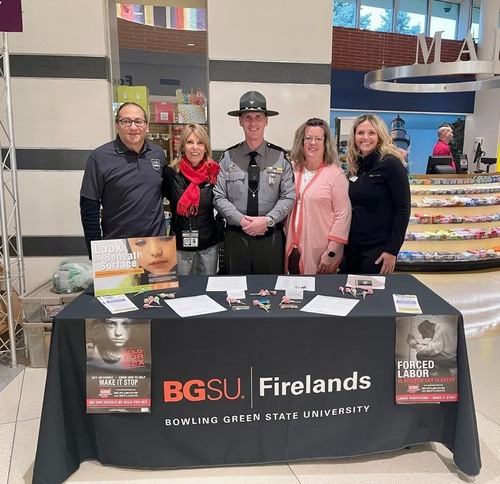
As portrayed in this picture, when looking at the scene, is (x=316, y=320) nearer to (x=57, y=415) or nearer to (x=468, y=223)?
(x=57, y=415)

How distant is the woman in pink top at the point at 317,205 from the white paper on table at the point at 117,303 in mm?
1110

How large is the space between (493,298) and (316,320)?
3.78 metres

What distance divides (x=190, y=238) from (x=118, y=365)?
3.23 ft

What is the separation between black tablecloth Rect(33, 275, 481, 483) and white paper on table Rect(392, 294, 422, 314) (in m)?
0.04

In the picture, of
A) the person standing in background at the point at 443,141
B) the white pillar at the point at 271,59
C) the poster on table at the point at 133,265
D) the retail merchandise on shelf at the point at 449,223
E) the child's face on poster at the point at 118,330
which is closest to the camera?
the child's face on poster at the point at 118,330

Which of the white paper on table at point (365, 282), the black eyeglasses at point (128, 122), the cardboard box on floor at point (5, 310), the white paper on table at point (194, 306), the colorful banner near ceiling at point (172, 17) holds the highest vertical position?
the colorful banner near ceiling at point (172, 17)

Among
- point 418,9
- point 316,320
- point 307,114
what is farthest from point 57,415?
point 418,9

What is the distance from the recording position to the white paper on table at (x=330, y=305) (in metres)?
2.05

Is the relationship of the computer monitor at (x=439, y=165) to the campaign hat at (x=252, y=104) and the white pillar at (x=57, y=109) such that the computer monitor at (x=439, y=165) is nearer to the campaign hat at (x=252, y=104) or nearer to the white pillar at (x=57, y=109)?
the campaign hat at (x=252, y=104)

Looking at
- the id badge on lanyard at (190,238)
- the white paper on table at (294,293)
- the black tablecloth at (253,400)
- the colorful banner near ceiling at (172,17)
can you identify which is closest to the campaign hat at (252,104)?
the id badge on lanyard at (190,238)

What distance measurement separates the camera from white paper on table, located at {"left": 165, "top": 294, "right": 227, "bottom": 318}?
2035mm

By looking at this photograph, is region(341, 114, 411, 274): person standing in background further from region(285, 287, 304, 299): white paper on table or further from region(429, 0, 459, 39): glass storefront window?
region(429, 0, 459, 39): glass storefront window

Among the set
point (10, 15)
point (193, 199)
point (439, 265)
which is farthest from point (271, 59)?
point (439, 265)

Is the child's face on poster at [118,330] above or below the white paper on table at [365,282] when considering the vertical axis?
below
